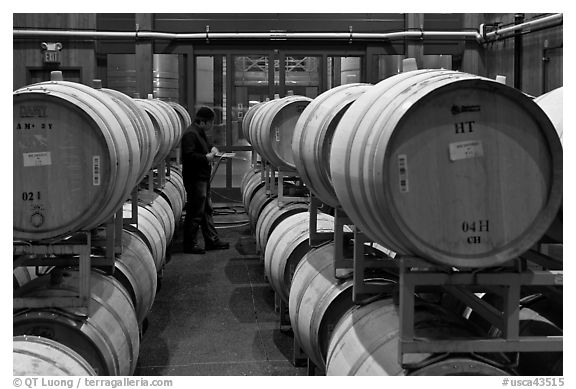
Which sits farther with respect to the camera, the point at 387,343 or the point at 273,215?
the point at 273,215

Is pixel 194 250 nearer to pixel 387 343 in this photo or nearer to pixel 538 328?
pixel 387 343

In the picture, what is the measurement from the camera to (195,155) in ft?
26.8

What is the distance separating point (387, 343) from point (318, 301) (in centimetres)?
102

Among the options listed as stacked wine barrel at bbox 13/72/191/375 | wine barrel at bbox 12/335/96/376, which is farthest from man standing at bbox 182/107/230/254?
wine barrel at bbox 12/335/96/376

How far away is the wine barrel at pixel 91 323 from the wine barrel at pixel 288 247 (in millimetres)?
1727

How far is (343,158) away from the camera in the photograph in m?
3.09

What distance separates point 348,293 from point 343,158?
3.58ft

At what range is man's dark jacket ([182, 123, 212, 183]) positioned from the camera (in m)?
8.16

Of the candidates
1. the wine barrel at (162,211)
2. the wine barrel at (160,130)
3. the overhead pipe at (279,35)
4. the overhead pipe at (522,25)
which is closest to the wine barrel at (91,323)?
the wine barrel at (162,211)

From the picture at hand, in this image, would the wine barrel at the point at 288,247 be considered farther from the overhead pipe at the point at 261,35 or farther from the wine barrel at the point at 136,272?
the overhead pipe at the point at 261,35

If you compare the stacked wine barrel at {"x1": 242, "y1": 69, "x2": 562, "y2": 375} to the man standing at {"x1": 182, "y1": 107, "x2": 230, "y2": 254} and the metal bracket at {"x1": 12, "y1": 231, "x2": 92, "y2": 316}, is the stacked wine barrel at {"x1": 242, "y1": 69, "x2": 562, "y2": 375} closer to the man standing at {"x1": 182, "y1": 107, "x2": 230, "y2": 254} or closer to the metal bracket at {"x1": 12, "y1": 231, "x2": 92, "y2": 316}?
the metal bracket at {"x1": 12, "y1": 231, "x2": 92, "y2": 316}

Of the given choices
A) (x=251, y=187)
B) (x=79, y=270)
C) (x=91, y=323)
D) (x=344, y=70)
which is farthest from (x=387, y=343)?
(x=344, y=70)

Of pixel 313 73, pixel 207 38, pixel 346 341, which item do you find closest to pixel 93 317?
pixel 346 341

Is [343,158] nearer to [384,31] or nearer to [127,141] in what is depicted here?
[127,141]
